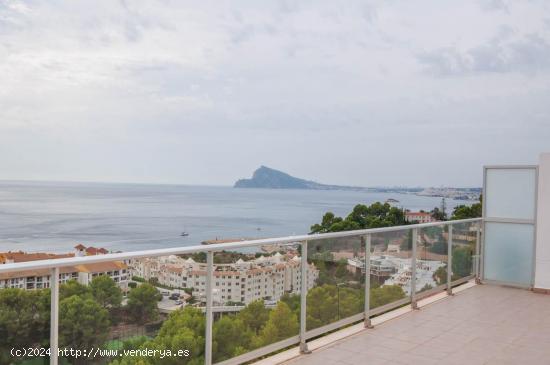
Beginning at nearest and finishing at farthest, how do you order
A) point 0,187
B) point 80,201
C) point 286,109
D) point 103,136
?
point 103,136 < point 286,109 < point 80,201 < point 0,187

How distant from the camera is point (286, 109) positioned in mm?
69250

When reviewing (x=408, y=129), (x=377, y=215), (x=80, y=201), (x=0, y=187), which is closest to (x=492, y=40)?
(x=377, y=215)

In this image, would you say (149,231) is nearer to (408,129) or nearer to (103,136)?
(103,136)

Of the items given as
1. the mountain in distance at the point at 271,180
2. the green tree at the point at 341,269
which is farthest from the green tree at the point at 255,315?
the mountain in distance at the point at 271,180

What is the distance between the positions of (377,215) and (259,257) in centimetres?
3503

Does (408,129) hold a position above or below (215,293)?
above

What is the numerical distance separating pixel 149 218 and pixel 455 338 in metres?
72.4

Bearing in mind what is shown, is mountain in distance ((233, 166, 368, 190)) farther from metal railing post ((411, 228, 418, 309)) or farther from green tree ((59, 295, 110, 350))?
green tree ((59, 295, 110, 350))

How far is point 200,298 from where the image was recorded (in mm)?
3467

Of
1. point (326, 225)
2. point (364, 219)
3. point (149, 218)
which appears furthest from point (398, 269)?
point (149, 218)

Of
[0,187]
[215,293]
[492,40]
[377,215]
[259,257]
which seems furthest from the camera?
[0,187]

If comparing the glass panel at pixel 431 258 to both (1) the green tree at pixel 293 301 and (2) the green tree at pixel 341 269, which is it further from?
(1) the green tree at pixel 293 301

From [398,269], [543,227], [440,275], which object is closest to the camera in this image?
[398,269]

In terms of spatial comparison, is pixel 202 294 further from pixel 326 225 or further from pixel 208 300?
pixel 326 225
